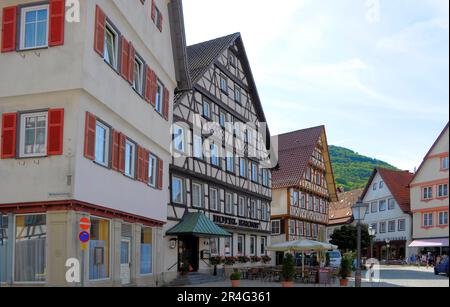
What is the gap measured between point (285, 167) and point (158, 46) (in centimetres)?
2958

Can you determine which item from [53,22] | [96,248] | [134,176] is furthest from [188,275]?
[53,22]

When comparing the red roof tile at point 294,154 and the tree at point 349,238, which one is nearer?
the tree at point 349,238

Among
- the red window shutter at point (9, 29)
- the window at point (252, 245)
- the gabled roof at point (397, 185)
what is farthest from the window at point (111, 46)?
the gabled roof at point (397, 185)

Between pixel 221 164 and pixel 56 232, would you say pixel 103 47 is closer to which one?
pixel 56 232

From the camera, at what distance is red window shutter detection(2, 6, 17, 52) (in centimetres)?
1572

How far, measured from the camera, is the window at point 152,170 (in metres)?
21.5

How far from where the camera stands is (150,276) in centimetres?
2130

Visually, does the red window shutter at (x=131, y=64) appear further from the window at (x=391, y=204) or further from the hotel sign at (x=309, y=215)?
the window at (x=391, y=204)

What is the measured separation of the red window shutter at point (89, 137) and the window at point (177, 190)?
1066 cm

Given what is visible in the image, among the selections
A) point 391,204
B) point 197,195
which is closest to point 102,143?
point 197,195

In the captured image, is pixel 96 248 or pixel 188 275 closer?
pixel 96 248

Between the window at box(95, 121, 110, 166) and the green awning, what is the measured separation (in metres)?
8.67

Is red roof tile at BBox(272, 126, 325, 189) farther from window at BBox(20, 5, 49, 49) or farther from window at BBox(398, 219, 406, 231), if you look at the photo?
window at BBox(20, 5, 49, 49)
